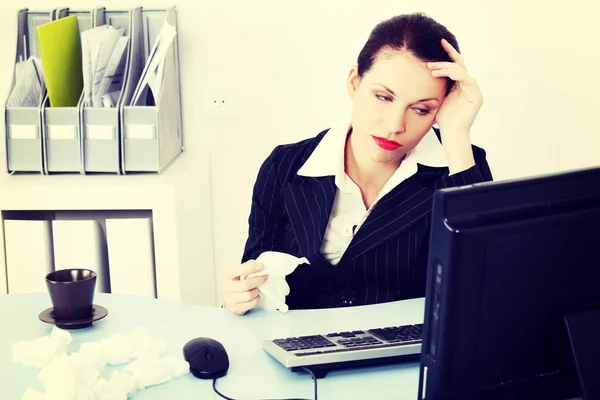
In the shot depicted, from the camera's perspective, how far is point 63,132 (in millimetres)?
1939

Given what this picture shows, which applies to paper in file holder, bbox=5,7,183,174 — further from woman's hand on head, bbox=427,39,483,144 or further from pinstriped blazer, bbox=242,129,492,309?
woman's hand on head, bbox=427,39,483,144

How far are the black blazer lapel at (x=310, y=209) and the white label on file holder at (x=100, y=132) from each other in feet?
2.08

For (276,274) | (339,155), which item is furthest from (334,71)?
(276,274)

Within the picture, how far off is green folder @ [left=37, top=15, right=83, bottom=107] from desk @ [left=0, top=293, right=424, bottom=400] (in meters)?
0.85

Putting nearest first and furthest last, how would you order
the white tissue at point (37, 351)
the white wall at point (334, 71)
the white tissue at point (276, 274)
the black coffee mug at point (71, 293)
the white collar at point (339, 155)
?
the white tissue at point (37, 351), the black coffee mug at point (71, 293), the white tissue at point (276, 274), the white collar at point (339, 155), the white wall at point (334, 71)

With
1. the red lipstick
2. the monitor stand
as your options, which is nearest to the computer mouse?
the monitor stand

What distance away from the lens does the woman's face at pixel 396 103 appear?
1396mm

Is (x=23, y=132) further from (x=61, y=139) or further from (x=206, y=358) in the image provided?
(x=206, y=358)

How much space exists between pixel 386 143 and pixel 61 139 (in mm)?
984

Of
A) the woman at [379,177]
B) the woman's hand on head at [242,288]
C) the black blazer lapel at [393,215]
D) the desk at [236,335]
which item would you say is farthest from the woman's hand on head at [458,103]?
the woman's hand on head at [242,288]

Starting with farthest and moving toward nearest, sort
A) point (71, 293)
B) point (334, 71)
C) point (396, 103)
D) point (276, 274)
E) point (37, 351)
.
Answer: point (334, 71) → point (396, 103) → point (276, 274) → point (71, 293) → point (37, 351)

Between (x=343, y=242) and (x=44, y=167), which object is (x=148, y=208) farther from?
(x=343, y=242)

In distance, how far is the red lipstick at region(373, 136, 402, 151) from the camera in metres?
1.42

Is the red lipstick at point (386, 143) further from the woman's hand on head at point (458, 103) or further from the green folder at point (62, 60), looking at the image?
the green folder at point (62, 60)
